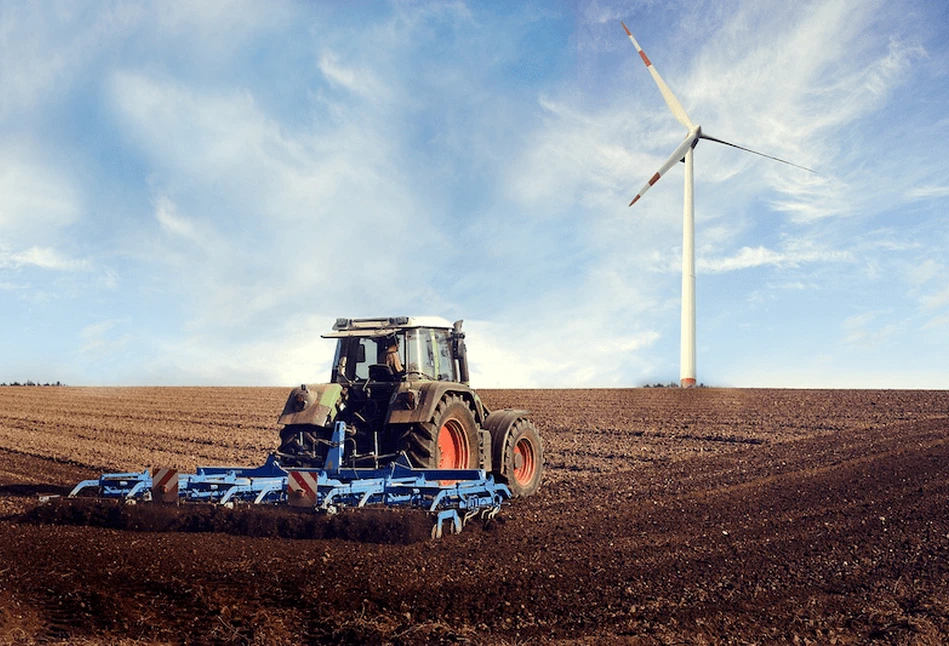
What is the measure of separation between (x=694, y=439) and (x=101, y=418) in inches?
712

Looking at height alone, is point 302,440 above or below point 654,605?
above

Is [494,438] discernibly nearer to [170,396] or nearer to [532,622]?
[532,622]

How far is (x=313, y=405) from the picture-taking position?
978cm

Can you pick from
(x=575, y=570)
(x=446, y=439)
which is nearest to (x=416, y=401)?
(x=446, y=439)

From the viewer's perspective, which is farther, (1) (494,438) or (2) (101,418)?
(2) (101,418)

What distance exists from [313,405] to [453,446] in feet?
6.06

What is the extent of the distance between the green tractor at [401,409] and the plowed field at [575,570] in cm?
97

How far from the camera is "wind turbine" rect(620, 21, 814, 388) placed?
29.4m

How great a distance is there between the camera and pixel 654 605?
609 cm

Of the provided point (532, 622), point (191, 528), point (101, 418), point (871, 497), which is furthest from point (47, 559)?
point (101, 418)

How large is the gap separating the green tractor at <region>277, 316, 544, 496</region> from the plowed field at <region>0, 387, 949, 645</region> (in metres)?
0.97

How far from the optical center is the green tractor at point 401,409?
9406 millimetres

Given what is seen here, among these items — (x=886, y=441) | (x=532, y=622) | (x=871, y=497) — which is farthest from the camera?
(x=886, y=441)

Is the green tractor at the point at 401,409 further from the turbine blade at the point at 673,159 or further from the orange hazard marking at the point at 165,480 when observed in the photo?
the turbine blade at the point at 673,159
